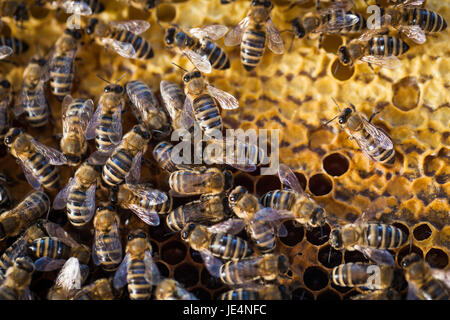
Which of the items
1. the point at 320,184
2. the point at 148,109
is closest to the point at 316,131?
the point at 320,184

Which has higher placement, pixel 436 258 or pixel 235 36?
pixel 235 36

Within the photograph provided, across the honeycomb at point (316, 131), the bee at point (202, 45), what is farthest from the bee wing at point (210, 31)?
the honeycomb at point (316, 131)

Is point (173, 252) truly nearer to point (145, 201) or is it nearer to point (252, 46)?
point (145, 201)

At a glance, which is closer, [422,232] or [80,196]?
[80,196]

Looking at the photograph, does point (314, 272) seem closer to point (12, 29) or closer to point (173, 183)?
point (173, 183)

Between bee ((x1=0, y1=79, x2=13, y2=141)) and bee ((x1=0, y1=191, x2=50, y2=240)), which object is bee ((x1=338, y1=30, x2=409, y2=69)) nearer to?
bee ((x1=0, y1=191, x2=50, y2=240))
